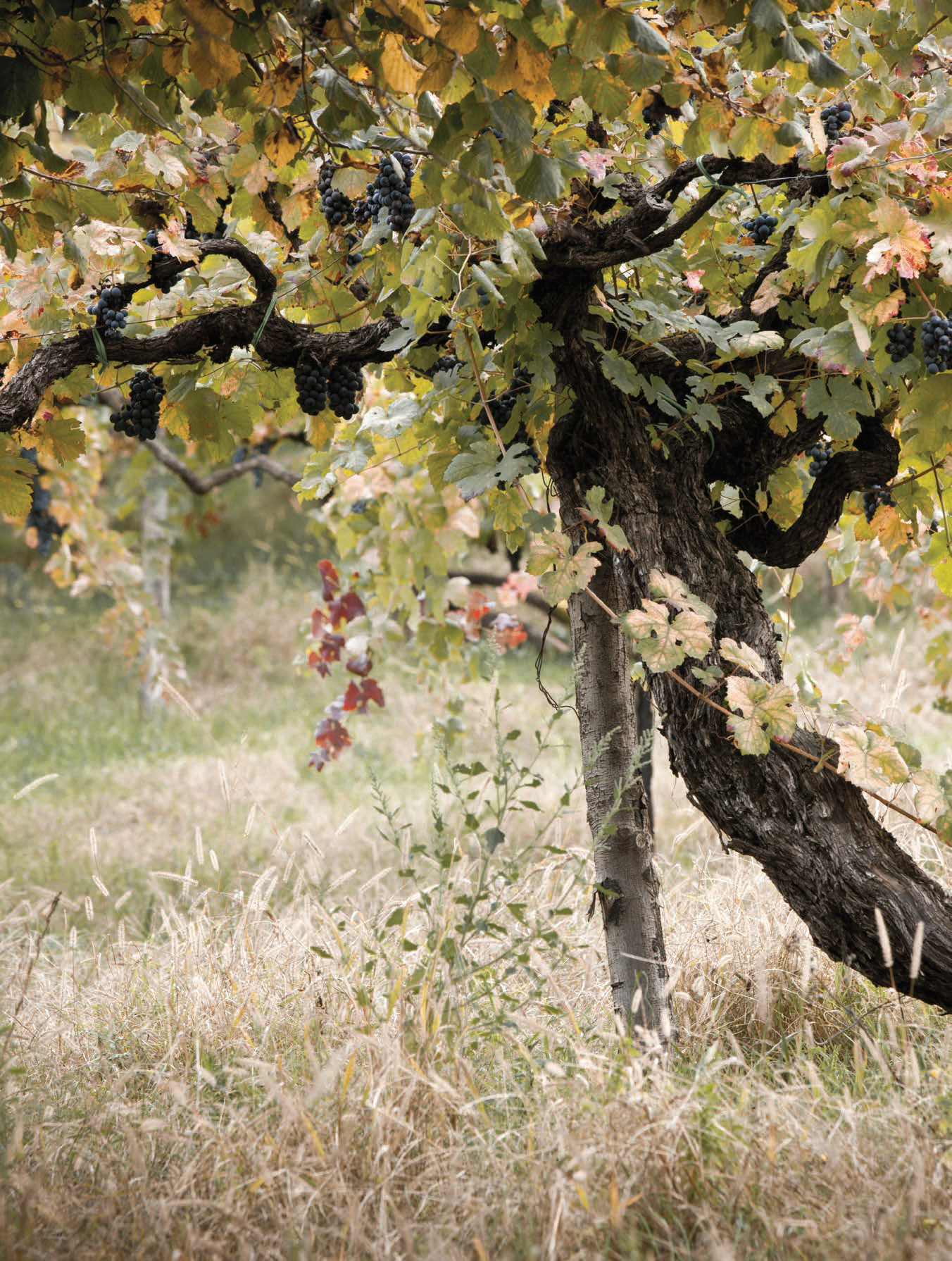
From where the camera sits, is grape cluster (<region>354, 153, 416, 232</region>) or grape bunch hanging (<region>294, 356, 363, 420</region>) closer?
grape cluster (<region>354, 153, 416, 232</region>)

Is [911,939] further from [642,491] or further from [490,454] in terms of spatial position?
[490,454]

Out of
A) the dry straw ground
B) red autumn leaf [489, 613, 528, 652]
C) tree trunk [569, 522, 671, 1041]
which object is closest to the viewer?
the dry straw ground

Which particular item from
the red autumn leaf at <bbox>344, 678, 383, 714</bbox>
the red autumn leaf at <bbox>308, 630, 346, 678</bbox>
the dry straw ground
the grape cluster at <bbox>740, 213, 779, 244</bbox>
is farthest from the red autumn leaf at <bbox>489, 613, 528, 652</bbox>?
the grape cluster at <bbox>740, 213, 779, 244</bbox>

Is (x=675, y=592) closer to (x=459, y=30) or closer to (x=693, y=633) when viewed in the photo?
(x=693, y=633)

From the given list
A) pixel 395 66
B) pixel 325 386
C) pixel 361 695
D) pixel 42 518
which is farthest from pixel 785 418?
pixel 42 518

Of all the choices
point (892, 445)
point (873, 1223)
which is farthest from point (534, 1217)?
point (892, 445)

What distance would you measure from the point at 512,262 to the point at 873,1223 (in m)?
1.70

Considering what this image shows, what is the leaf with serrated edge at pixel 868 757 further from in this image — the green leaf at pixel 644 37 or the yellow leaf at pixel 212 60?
the yellow leaf at pixel 212 60

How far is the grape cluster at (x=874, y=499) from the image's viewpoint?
253cm

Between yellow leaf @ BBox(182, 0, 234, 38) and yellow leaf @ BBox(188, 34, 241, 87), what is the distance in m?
0.02

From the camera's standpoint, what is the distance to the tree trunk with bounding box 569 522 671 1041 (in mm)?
2336

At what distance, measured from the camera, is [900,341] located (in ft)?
6.91

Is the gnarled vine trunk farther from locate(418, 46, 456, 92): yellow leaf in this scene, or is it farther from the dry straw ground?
locate(418, 46, 456, 92): yellow leaf

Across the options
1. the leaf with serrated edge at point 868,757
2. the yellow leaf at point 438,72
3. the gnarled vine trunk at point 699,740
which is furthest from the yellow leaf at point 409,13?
the leaf with serrated edge at point 868,757
